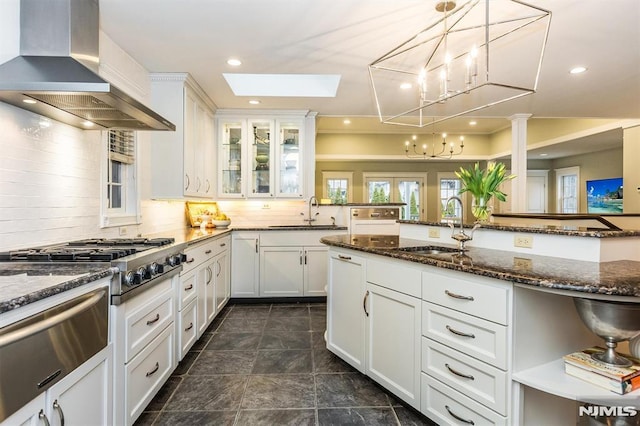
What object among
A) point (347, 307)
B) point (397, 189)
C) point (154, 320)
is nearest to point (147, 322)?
point (154, 320)

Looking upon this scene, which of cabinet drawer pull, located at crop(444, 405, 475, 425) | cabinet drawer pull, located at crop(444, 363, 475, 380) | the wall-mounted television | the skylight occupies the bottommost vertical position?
cabinet drawer pull, located at crop(444, 405, 475, 425)

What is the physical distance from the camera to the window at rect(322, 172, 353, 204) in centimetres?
786

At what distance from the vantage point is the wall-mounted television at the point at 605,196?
7090 millimetres

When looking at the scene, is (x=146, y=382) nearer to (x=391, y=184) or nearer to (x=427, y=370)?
(x=427, y=370)

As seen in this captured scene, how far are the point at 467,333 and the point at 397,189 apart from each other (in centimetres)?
665

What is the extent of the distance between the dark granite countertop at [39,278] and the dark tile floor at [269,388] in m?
1.01

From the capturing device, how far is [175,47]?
2686 mm

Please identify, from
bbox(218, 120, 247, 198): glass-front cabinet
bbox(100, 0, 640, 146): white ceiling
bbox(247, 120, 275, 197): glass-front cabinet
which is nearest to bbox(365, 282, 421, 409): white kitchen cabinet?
bbox(100, 0, 640, 146): white ceiling

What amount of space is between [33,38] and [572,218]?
523 centimetres

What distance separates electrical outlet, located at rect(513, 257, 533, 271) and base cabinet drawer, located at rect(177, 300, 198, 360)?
2094 millimetres

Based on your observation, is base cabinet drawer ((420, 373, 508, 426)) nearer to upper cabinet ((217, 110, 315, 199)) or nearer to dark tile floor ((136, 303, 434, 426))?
dark tile floor ((136, 303, 434, 426))

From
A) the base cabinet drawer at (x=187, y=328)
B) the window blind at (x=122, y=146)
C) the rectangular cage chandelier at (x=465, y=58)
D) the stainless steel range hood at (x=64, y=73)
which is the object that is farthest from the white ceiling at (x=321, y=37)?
the base cabinet drawer at (x=187, y=328)

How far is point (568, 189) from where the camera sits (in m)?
8.54

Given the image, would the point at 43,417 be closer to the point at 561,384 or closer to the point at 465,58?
the point at 561,384
